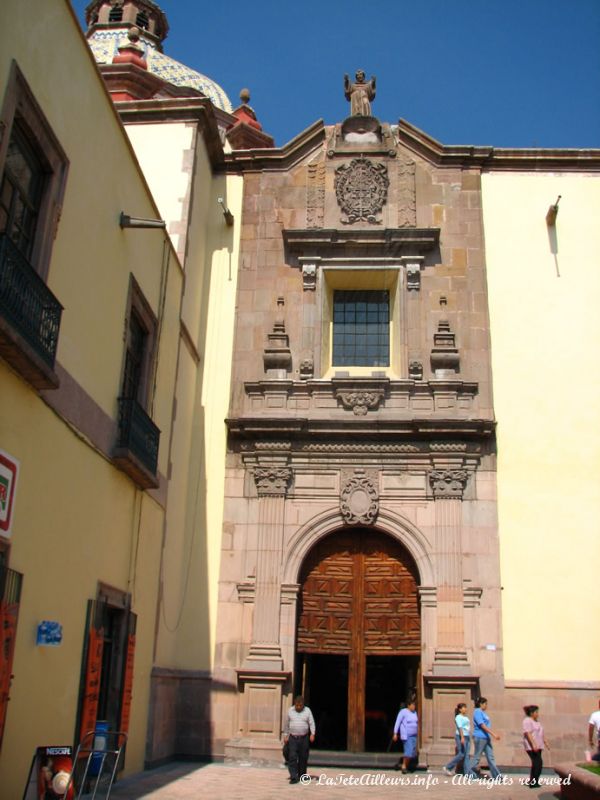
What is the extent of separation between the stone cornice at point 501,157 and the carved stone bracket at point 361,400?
206 inches

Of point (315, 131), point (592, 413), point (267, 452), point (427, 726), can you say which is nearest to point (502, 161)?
point (315, 131)

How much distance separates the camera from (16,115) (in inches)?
340

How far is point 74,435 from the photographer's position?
9922mm

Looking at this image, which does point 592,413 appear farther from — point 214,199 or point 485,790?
point 214,199

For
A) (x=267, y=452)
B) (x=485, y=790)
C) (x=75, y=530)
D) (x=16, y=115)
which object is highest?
(x=16, y=115)

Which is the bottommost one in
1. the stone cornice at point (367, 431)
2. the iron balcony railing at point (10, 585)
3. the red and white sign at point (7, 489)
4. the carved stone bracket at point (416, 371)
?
the iron balcony railing at point (10, 585)

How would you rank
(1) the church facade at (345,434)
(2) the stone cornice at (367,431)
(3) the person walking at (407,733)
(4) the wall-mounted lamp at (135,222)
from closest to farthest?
1. (4) the wall-mounted lamp at (135,222)
2. (1) the church facade at (345,434)
3. (3) the person walking at (407,733)
4. (2) the stone cornice at (367,431)

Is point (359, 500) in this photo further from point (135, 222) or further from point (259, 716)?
point (135, 222)

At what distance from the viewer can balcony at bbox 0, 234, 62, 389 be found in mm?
7777

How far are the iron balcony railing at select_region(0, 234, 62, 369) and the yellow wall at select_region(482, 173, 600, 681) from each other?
9183 mm

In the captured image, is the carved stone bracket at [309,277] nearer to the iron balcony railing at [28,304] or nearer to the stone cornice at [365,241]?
the stone cornice at [365,241]

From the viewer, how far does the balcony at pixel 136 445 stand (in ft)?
37.3

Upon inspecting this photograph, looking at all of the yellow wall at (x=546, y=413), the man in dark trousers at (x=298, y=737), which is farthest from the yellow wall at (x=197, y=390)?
the yellow wall at (x=546, y=413)

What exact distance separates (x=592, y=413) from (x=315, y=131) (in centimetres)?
795
